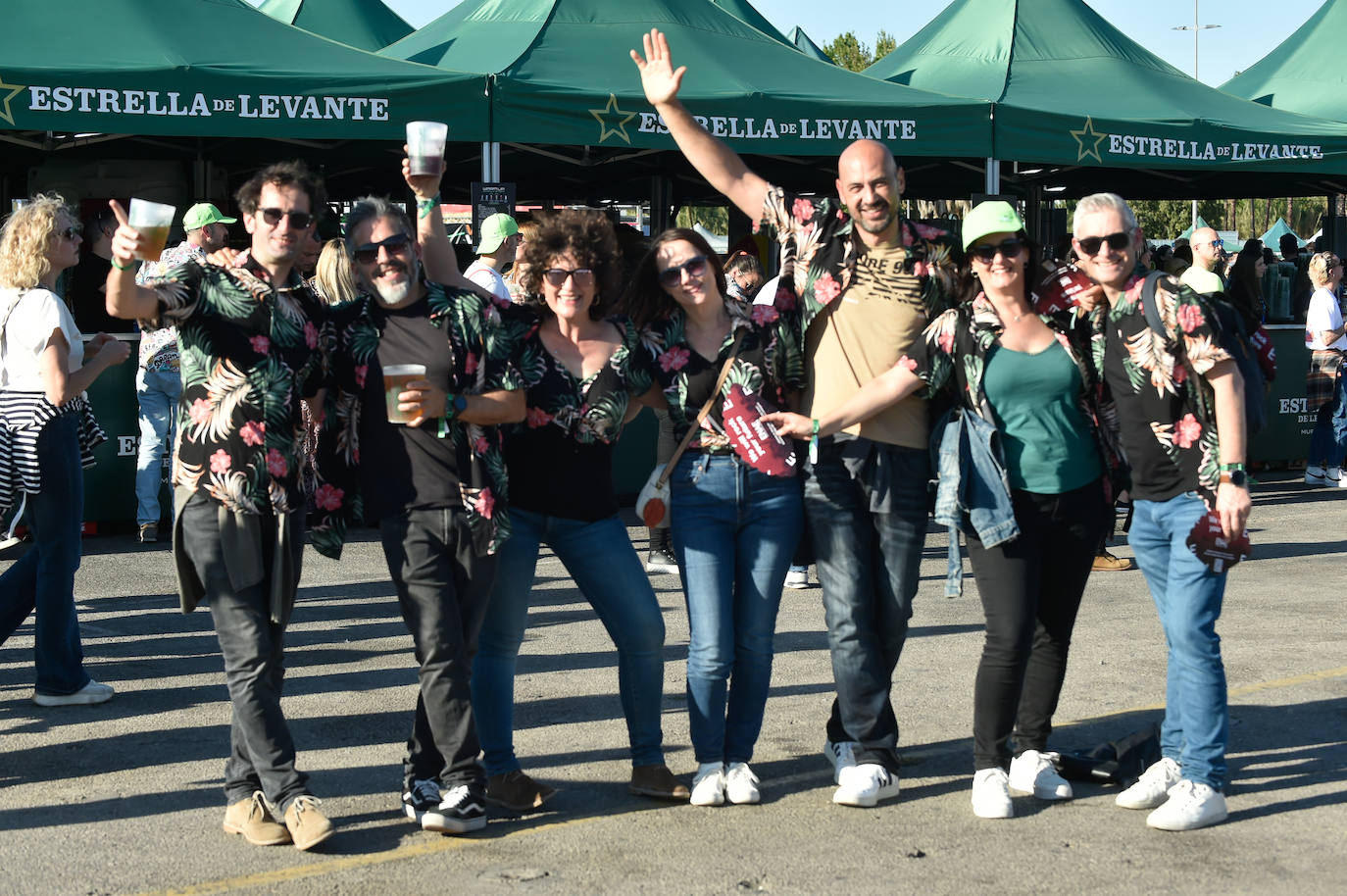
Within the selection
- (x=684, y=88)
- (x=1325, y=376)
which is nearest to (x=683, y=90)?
(x=684, y=88)

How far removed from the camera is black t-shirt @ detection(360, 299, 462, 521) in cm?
433

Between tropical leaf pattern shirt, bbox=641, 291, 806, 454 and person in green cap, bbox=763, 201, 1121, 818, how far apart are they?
7.1 inches

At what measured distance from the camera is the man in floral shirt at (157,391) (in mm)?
9547

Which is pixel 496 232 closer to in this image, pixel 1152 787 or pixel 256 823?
pixel 256 823

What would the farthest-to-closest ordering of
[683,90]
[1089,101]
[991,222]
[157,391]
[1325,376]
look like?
[1089,101] < [1325,376] < [683,90] < [157,391] < [991,222]

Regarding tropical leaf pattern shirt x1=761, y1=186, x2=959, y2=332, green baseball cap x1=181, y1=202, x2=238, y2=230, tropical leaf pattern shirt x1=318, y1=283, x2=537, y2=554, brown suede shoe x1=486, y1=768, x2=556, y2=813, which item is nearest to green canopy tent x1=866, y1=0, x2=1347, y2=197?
green baseball cap x1=181, y1=202, x2=238, y2=230

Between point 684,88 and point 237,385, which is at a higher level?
point 684,88

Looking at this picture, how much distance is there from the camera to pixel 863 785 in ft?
15.4

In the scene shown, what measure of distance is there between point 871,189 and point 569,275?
932 millimetres

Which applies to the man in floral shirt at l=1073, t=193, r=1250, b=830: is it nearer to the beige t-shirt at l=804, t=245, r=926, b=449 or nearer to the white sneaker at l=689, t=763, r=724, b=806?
the beige t-shirt at l=804, t=245, r=926, b=449

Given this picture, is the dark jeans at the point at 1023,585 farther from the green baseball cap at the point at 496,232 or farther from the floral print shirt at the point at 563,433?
the green baseball cap at the point at 496,232

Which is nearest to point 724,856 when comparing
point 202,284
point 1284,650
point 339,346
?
point 339,346

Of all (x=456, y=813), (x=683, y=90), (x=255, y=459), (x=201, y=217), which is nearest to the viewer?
(x=255, y=459)

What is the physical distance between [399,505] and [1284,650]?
436 cm
